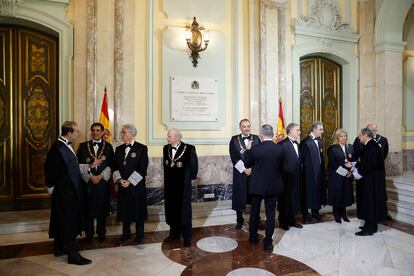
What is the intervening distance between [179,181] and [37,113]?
10.3 feet

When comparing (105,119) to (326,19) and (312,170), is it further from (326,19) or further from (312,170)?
(326,19)

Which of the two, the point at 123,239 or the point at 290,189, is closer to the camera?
the point at 123,239

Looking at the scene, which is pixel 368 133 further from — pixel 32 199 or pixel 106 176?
pixel 32 199

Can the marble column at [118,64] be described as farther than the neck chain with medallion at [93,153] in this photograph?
Yes

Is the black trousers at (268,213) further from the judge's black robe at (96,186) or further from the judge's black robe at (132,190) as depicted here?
the judge's black robe at (96,186)

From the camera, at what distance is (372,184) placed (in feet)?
14.9

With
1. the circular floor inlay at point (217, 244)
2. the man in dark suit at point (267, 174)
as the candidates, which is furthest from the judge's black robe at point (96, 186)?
the man in dark suit at point (267, 174)

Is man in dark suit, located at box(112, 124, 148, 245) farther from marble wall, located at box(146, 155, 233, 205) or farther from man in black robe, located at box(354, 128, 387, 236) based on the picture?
man in black robe, located at box(354, 128, 387, 236)

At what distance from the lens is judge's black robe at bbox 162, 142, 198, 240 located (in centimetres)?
412

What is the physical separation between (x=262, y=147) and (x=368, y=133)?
174 cm

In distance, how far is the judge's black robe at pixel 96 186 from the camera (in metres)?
4.20

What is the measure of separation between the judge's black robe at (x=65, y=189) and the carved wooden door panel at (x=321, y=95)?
5082 mm

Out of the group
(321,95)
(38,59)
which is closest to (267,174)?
(321,95)

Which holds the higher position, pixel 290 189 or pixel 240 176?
pixel 240 176
